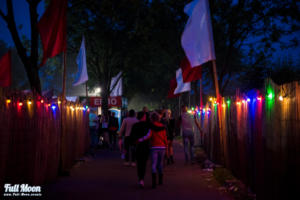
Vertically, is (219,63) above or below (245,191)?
above

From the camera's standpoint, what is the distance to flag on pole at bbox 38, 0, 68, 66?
13.0m

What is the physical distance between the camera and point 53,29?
13312 mm

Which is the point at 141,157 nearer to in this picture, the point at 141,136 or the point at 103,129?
the point at 141,136

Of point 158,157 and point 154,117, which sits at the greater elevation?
point 154,117

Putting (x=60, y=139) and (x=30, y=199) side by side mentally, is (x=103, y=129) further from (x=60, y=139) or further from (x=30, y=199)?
(x=30, y=199)

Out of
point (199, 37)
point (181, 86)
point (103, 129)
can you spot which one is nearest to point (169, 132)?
point (199, 37)

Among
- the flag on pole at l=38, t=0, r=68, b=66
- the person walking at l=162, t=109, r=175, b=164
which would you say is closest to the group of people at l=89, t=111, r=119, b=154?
the person walking at l=162, t=109, r=175, b=164

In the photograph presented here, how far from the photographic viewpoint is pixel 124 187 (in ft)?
36.2

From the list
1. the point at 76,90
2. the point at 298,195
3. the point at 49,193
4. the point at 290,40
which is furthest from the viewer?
the point at 76,90

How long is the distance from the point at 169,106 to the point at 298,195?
62845 millimetres

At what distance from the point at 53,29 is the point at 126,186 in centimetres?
542

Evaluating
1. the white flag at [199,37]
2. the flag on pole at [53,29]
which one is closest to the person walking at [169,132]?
the white flag at [199,37]

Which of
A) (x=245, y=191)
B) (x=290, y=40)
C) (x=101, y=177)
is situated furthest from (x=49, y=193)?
(x=290, y=40)

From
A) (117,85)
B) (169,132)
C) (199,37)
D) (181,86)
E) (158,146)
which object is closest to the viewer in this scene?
(158,146)
